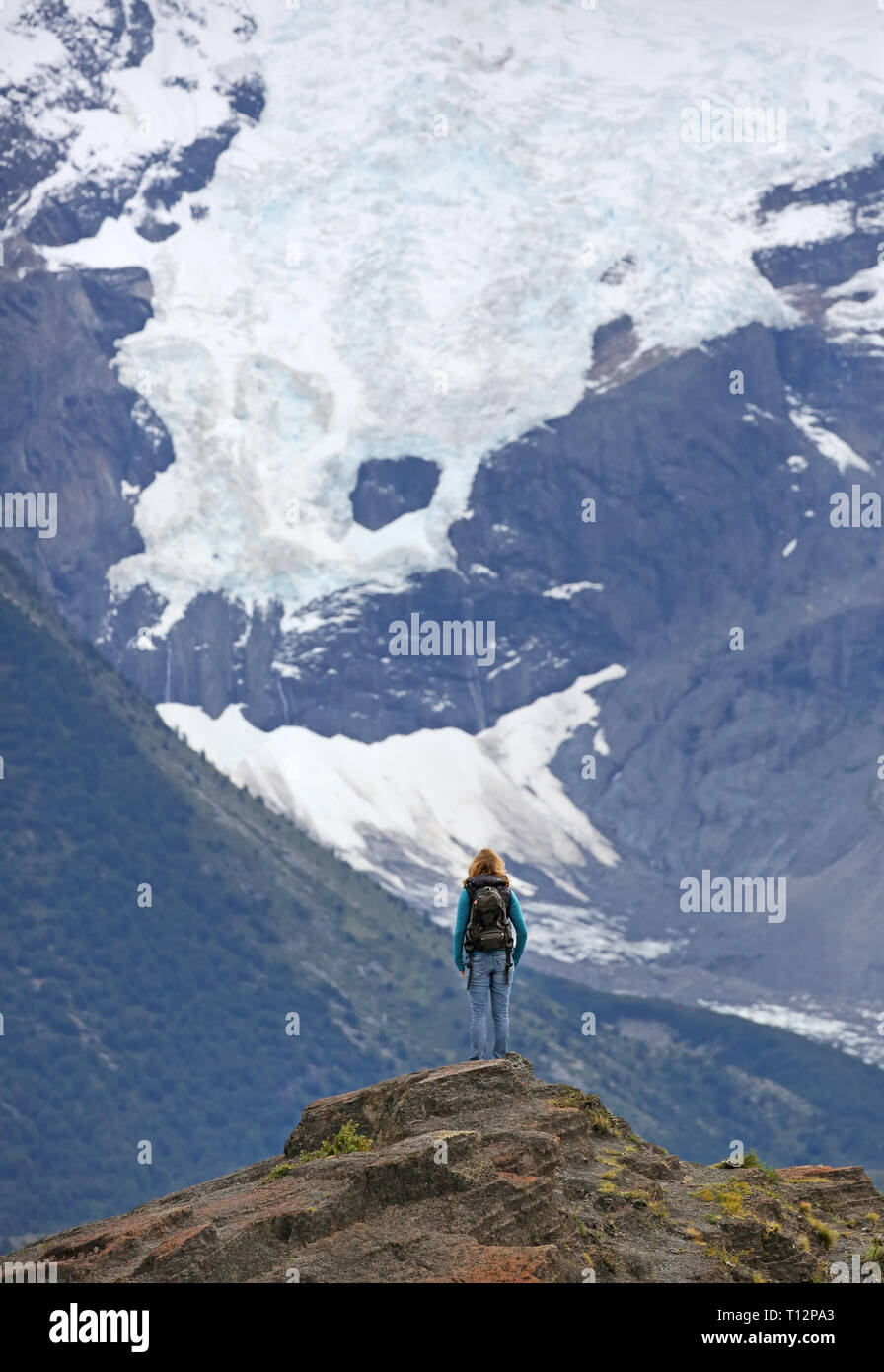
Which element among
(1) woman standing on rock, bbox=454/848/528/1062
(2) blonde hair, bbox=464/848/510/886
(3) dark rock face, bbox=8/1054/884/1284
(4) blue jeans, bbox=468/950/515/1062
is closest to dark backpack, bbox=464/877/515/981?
(1) woman standing on rock, bbox=454/848/528/1062

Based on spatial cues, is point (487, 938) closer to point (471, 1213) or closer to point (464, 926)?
point (464, 926)

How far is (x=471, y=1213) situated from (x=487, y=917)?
302 inches

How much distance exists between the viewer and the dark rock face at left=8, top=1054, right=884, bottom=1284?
33969 mm

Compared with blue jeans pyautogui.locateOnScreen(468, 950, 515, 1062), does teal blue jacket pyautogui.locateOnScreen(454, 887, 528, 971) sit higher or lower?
higher

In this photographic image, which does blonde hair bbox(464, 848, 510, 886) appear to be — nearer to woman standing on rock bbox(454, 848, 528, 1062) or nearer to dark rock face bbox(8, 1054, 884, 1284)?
woman standing on rock bbox(454, 848, 528, 1062)

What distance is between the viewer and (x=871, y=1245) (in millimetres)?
39594

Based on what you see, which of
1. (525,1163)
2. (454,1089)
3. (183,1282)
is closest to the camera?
(183,1282)

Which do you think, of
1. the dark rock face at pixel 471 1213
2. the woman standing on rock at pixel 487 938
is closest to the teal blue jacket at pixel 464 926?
the woman standing on rock at pixel 487 938

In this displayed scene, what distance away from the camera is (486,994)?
139 ft

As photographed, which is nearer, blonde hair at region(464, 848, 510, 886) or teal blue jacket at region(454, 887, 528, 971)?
teal blue jacket at region(454, 887, 528, 971)

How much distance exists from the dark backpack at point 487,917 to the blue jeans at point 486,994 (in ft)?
0.79
